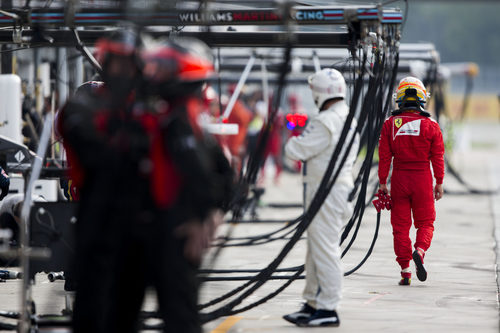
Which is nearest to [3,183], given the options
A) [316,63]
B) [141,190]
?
[141,190]

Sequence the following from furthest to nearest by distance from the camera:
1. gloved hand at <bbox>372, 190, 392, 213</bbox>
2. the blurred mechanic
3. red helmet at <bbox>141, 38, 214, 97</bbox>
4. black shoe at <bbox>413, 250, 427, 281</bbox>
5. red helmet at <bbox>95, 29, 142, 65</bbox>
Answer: gloved hand at <bbox>372, 190, 392, 213</bbox> → black shoe at <bbox>413, 250, 427, 281</bbox> → red helmet at <bbox>95, 29, 142, 65</bbox> → red helmet at <bbox>141, 38, 214, 97</bbox> → the blurred mechanic

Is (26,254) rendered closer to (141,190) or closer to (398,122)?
(141,190)

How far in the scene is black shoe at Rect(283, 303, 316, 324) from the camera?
7441 millimetres

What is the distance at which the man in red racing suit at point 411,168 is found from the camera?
952 cm

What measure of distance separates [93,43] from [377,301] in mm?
3523

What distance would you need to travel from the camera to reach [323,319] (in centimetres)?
728

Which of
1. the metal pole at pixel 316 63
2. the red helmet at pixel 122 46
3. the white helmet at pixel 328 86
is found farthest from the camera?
the metal pole at pixel 316 63

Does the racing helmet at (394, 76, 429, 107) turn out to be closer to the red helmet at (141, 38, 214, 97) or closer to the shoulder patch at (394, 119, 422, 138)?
the shoulder patch at (394, 119, 422, 138)

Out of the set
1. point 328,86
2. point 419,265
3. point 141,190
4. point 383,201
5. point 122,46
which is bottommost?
point 419,265

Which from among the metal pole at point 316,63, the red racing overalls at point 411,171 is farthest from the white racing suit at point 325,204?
the metal pole at point 316,63

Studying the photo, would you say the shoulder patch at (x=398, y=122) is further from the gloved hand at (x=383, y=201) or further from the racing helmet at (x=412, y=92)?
the gloved hand at (x=383, y=201)

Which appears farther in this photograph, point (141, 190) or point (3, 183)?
point (3, 183)

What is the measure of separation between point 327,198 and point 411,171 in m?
2.56

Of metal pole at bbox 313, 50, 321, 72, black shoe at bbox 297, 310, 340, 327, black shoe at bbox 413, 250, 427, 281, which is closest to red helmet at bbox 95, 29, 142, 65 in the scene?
black shoe at bbox 297, 310, 340, 327
